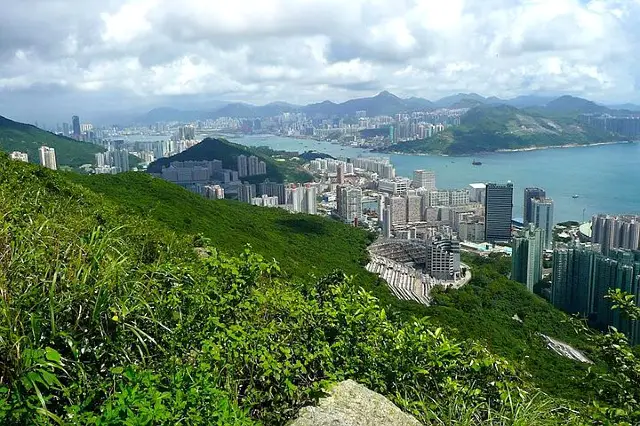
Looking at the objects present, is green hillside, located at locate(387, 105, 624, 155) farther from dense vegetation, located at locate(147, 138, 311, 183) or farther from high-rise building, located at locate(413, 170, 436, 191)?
dense vegetation, located at locate(147, 138, 311, 183)

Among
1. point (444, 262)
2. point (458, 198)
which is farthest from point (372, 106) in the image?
point (444, 262)

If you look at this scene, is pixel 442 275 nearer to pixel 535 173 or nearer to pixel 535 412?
pixel 535 412

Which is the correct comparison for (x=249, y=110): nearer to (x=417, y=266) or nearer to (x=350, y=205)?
(x=350, y=205)

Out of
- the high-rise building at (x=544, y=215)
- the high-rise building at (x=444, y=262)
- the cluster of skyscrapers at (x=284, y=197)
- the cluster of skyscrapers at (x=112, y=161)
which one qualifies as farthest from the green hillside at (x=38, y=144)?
the high-rise building at (x=544, y=215)

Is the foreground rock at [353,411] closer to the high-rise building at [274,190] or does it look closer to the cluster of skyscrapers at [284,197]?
the cluster of skyscrapers at [284,197]

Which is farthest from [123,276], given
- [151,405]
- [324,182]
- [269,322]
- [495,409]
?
[324,182]

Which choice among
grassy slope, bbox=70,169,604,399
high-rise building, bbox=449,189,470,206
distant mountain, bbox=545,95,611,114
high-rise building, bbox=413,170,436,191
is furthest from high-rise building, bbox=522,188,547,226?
distant mountain, bbox=545,95,611,114
